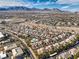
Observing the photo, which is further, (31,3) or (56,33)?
(31,3)

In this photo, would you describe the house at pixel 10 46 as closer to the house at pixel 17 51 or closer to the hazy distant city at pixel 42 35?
the hazy distant city at pixel 42 35

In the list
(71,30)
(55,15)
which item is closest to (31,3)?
(55,15)

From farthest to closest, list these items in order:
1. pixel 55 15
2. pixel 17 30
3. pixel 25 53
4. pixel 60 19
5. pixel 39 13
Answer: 1. pixel 39 13
2. pixel 55 15
3. pixel 60 19
4. pixel 17 30
5. pixel 25 53

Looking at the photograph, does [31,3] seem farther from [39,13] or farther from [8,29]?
[8,29]

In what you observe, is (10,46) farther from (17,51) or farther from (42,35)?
(42,35)

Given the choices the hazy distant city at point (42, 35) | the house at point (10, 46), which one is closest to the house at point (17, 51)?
the hazy distant city at point (42, 35)

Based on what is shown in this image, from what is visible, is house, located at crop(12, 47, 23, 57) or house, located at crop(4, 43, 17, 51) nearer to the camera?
house, located at crop(12, 47, 23, 57)

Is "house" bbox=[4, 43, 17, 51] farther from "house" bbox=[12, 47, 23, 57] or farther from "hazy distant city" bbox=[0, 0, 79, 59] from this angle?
"house" bbox=[12, 47, 23, 57]

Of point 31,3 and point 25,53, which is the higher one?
point 31,3

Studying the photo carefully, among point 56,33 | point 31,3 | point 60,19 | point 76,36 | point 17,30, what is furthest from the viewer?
point 31,3

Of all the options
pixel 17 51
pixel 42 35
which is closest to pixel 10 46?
pixel 17 51

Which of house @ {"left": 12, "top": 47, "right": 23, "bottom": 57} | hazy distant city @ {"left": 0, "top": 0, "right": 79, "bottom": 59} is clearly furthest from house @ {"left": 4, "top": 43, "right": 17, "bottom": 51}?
house @ {"left": 12, "top": 47, "right": 23, "bottom": 57}
